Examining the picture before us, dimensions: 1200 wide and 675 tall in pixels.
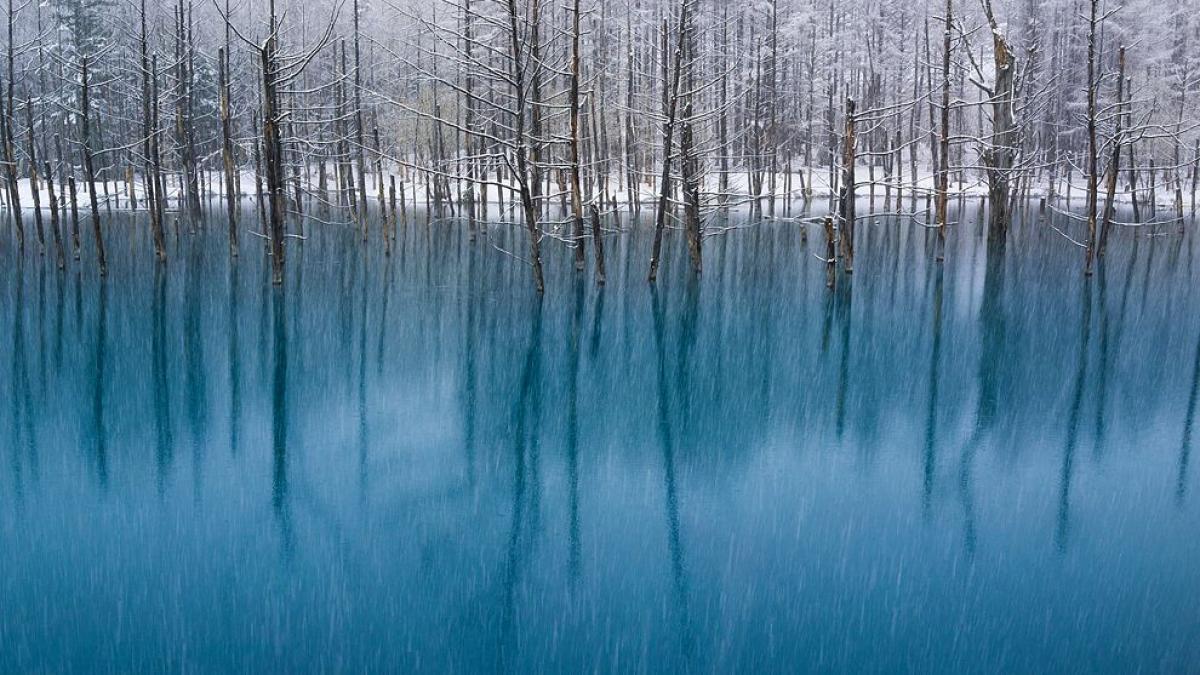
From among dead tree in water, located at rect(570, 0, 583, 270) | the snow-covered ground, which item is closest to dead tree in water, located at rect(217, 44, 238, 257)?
dead tree in water, located at rect(570, 0, 583, 270)

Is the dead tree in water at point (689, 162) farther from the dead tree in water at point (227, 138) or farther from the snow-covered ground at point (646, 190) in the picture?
the snow-covered ground at point (646, 190)

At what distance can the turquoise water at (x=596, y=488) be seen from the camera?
628cm

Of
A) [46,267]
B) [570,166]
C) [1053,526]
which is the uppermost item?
[570,166]

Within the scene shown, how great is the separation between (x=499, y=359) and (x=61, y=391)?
5.54 metres

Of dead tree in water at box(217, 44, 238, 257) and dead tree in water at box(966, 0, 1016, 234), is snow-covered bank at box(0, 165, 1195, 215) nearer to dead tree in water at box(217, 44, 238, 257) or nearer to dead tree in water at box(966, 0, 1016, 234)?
dead tree in water at box(966, 0, 1016, 234)

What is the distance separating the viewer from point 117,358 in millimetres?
14445

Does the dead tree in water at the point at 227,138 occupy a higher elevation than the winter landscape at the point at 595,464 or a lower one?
higher

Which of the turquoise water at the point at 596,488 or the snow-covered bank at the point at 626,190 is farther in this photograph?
the snow-covered bank at the point at 626,190

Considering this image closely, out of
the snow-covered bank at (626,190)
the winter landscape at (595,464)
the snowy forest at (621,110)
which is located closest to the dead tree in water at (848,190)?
the winter landscape at (595,464)

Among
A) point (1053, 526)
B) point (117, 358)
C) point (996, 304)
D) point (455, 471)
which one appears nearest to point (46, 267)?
point (117, 358)

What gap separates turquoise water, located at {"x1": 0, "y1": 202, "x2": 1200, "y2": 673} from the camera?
628cm

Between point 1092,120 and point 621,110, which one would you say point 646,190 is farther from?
point 1092,120

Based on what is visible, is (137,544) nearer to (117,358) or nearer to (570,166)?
(117,358)

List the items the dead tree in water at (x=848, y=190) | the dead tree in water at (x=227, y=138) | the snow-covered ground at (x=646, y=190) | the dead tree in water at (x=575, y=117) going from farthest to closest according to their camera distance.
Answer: the snow-covered ground at (x=646, y=190)
the dead tree in water at (x=227, y=138)
the dead tree in water at (x=848, y=190)
the dead tree in water at (x=575, y=117)
